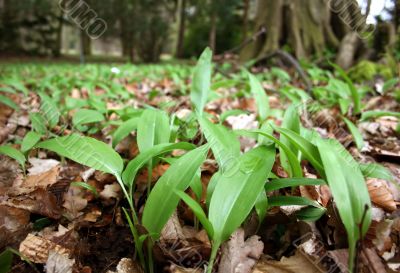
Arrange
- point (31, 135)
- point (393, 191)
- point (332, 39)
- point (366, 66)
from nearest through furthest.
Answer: point (393, 191)
point (31, 135)
point (366, 66)
point (332, 39)

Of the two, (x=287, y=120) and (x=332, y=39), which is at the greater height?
(x=332, y=39)

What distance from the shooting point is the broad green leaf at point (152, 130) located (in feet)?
3.66

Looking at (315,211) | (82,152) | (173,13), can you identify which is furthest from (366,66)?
(173,13)

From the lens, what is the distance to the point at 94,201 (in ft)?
3.98

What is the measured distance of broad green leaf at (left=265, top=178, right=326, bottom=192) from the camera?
0.89 m

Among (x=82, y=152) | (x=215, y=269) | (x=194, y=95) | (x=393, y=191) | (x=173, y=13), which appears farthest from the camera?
(x=173, y=13)

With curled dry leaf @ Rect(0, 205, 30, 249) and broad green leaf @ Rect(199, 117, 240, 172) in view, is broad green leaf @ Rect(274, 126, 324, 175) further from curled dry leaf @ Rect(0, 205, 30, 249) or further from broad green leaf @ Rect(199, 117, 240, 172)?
curled dry leaf @ Rect(0, 205, 30, 249)

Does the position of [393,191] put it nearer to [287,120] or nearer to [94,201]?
[287,120]

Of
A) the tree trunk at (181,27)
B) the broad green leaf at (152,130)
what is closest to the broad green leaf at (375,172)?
the broad green leaf at (152,130)

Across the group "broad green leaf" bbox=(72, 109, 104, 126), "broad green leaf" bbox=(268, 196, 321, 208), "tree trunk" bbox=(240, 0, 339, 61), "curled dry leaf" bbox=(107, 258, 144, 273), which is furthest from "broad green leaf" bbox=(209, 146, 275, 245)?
"tree trunk" bbox=(240, 0, 339, 61)

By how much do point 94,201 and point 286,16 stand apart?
575 centimetres

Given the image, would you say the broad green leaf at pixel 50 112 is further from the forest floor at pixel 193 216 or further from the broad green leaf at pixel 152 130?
the broad green leaf at pixel 152 130

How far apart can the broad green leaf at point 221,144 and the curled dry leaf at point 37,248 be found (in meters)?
0.48

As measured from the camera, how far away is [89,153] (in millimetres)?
994
